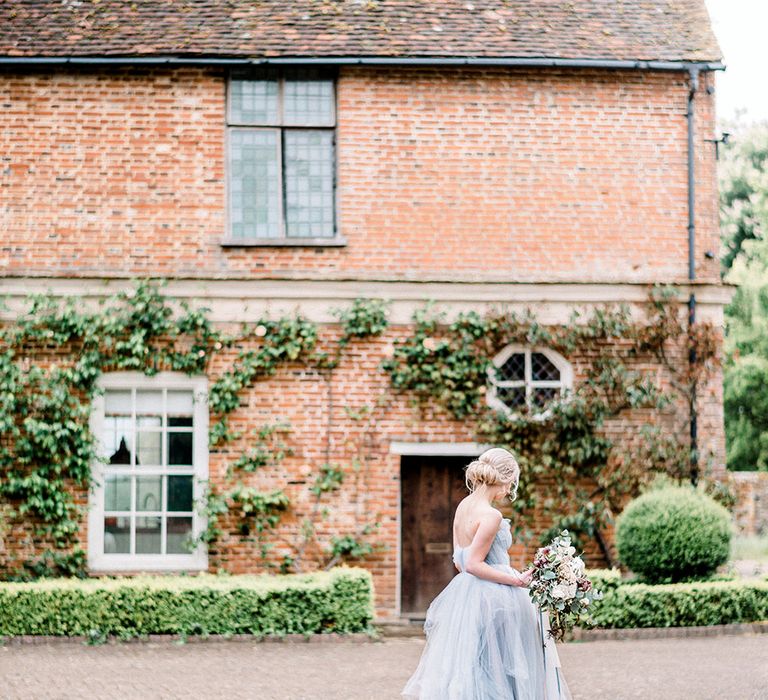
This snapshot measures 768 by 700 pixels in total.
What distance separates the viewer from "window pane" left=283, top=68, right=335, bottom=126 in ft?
46.5

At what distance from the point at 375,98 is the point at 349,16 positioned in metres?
1.35

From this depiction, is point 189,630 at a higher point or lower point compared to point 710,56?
lower

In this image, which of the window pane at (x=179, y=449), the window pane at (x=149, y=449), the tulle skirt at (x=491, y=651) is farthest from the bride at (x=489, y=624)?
the window pane at (x=149, y=449)

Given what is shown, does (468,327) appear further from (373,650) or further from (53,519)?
(53,519)

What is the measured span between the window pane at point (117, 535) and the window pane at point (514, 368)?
5.12 meters

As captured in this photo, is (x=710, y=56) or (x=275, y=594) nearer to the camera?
(x=275, y=594)

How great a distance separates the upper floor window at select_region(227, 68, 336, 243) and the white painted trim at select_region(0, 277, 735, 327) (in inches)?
31.6

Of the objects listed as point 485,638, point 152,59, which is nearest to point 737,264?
point 152,59

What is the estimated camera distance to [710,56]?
46.5 ft

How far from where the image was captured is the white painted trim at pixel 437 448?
13.7 m

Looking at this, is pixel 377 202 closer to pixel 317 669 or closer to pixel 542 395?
pixel 542 395

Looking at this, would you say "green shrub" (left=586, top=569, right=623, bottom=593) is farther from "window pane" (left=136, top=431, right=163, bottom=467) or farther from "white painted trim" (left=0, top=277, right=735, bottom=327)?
"window pane" (left=136, top=431, right=163, bottom=467)

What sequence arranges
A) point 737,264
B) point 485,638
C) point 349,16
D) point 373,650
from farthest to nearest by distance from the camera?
point 737,264, point 349,16, point 373,650, point 485,638

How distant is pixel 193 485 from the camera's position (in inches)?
545
